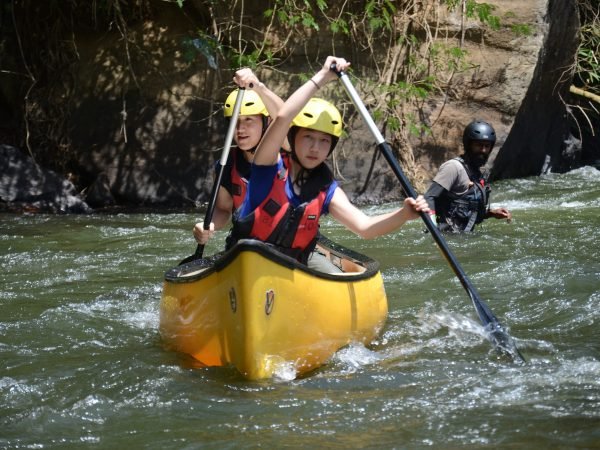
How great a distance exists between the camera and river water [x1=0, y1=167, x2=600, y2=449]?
128 inches

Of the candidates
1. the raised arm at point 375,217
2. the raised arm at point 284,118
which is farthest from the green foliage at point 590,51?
the raised arm at point 284,118

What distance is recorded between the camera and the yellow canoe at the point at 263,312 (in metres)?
3.76

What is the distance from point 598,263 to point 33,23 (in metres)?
6.52

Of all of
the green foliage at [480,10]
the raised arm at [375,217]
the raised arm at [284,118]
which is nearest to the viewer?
the raised arm at [284,118]

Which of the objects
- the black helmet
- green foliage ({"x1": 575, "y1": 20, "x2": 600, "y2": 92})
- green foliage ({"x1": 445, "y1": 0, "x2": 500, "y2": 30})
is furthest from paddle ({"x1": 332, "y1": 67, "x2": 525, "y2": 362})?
green foliage ({"x1": 575, "y1": 20, "x2": 600, "y2": 92})

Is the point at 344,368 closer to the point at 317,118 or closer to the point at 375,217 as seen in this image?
the point at 375,217

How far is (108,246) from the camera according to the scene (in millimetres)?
7344

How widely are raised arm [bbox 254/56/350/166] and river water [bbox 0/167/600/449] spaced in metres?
0.91

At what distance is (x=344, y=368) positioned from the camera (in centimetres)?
405

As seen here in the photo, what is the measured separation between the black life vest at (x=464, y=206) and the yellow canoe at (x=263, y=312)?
2.45 meters

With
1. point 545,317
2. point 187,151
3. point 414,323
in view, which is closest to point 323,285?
point 414,323

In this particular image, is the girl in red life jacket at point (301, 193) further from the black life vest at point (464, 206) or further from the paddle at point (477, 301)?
the black life vest at point (464, 206)

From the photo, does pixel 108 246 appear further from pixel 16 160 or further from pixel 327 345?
pixel 327 345

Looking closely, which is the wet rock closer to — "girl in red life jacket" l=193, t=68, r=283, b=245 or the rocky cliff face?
the rocky cliff face
